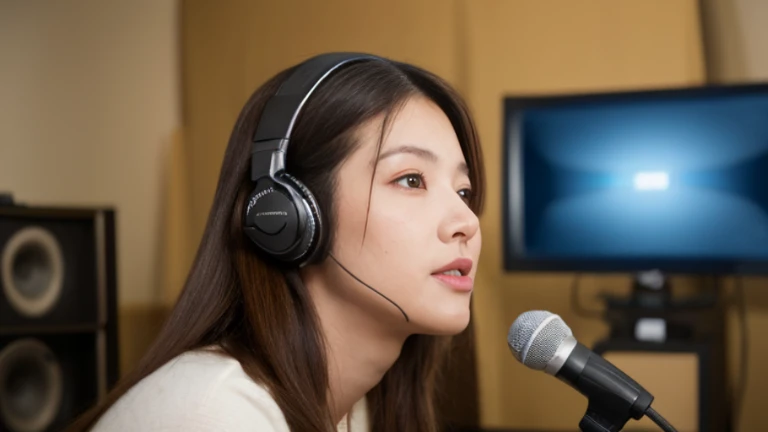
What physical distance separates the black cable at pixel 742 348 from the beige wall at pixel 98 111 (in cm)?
217

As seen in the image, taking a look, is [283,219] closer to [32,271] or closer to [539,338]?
[539,338]

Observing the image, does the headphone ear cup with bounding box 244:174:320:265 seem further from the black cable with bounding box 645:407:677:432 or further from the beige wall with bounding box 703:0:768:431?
the beige wall with bounding box 703:0:768:431

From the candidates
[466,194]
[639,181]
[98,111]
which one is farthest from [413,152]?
[98,111]

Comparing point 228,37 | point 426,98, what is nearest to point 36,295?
point 228,37

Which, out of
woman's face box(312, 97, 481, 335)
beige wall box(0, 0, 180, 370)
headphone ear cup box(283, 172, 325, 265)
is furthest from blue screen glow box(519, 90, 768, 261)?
beige wall box(0, 0, 180, 370)

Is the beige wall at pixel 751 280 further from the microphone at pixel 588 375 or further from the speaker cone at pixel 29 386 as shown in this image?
the speaker cone at pixel 29 386

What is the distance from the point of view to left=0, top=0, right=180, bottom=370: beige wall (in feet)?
9.96

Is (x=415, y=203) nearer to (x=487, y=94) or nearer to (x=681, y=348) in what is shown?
(x=681, y=348)

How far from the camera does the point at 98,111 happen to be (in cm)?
324

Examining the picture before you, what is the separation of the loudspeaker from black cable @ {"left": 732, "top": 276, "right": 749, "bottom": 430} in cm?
184

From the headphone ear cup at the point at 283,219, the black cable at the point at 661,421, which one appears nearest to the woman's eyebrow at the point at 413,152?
the headphone ear cup at the point at 283,219

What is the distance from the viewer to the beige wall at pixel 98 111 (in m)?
3.04

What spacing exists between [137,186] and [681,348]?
2.22 m

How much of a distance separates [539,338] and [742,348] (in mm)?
1764
